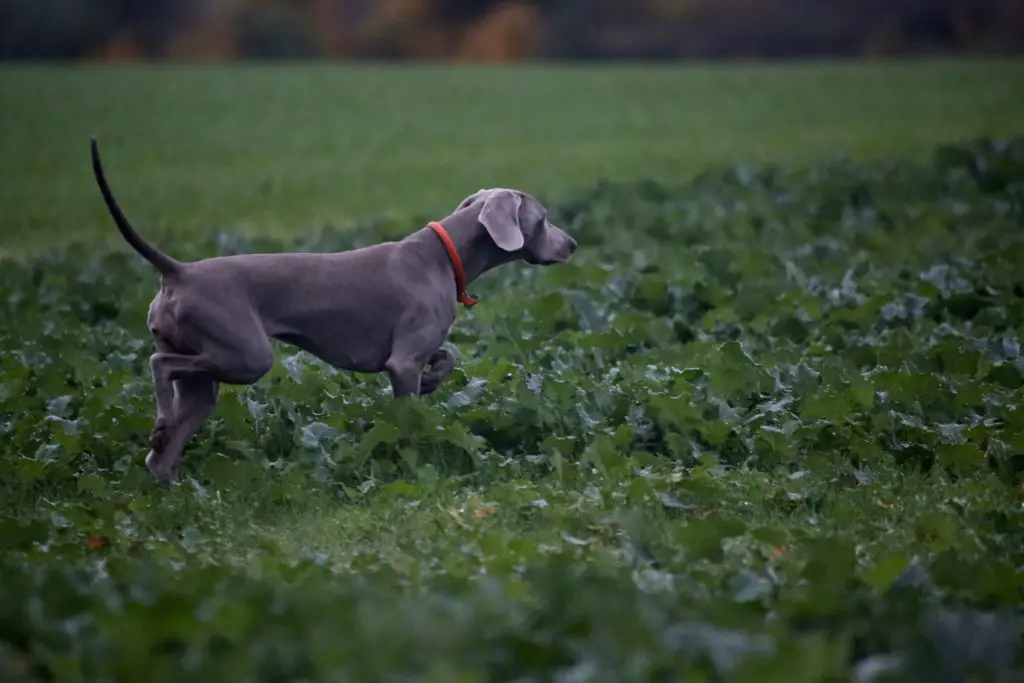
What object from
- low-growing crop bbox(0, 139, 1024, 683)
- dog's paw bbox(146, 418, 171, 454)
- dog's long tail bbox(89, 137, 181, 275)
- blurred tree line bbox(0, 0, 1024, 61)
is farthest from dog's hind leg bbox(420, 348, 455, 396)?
blurred tree line bbox(0, 0, 1024, 61)

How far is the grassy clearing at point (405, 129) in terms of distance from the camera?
673 inches

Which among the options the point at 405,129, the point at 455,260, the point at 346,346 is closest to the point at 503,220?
the point at 455,260

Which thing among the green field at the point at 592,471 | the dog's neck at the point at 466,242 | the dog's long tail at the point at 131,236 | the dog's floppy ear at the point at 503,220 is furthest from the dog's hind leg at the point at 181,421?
A: the dog's floppy ear at the point at 503,220

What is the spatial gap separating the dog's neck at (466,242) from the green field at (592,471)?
0.62m

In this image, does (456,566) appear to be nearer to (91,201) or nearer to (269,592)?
(269,592)

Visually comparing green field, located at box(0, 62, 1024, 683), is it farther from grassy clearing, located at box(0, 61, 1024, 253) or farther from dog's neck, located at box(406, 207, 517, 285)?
grassy clearing, located at box(0, 61, 1024, 253)

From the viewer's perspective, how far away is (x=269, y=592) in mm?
4172

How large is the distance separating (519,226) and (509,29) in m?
34.0

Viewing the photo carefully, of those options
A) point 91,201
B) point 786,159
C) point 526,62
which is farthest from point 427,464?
point 526,62

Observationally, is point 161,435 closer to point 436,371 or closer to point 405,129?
point 436,371

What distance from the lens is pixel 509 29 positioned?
39531 millimetres

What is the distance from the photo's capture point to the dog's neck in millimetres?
6336

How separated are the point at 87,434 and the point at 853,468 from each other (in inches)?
131

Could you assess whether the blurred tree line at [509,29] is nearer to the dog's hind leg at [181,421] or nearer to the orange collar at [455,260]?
the orange collar at [455,260]
